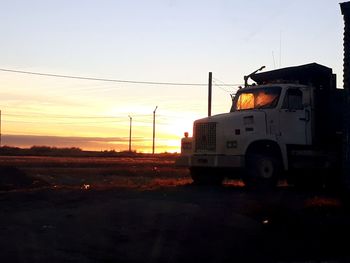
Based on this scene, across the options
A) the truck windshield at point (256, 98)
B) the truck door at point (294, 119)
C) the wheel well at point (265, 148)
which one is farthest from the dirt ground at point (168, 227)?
the truck windshield at point (256, 98)

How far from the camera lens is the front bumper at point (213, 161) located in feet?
65.8

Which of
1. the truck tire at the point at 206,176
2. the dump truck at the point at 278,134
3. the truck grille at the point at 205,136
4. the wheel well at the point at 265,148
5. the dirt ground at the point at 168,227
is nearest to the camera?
the dirt ground at the point at 168,227

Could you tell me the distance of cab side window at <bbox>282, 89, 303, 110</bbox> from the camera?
20.5m

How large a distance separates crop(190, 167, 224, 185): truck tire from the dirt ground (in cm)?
415

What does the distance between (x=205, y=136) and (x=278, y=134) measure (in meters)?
2.31

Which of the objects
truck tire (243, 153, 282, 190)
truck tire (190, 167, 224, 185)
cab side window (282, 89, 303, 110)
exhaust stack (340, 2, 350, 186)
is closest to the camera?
exhaust stack (340, 2, 350, 186)

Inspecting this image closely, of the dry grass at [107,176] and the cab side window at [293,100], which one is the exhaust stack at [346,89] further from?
the dry grass at [107,176]

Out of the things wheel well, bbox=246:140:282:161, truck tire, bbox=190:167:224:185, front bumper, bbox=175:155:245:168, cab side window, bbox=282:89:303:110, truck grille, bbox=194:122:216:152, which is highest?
cab side window, bbox=282:89:303:110

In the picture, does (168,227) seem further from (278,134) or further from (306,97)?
(306,97)

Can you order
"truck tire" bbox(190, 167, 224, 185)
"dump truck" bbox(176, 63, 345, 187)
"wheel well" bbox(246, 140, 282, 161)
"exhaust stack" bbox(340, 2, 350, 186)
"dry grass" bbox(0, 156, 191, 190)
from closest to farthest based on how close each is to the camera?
"exhaust stack" bbox(340, 2, 350, 186) → "dump truck" bbox(176, 63, 345, 187) → "wheel well" bbox(246, 140, 282, 161) → "truck tire" bbox(190, 167, 224, 185) → "dry grass" bbox(0, 156, 191, 190)

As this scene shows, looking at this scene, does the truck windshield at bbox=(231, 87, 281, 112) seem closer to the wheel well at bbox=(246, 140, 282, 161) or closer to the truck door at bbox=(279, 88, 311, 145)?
the truck door at bbox=(279, 88, 311, 145)

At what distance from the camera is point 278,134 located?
66.6 feet

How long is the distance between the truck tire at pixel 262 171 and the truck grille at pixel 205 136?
1.34 meters

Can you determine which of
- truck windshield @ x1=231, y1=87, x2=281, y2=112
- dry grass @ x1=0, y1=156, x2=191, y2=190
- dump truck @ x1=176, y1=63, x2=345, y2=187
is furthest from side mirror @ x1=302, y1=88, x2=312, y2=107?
dry grass @ x1=0, y1=156, x2=191, y2=190
